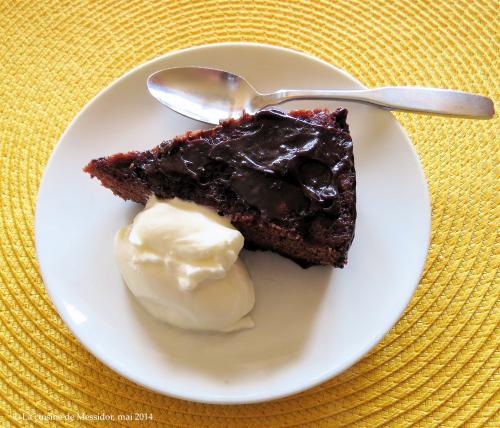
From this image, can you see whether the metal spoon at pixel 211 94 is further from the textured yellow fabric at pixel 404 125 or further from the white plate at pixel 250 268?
the textured yellow fabric at pixel 404 125

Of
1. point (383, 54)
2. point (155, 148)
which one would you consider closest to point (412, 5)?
point (383, 54)

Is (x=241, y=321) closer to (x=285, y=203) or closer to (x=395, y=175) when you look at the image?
(x=285, y=203)

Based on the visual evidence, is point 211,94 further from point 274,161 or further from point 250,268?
point 250,268

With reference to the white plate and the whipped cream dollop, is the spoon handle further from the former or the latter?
the whipped cream dollop

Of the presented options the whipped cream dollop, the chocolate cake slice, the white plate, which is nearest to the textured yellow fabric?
the white plate

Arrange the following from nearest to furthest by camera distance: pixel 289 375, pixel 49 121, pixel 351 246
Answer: pixel 289 375 → pixel 351 246 → pixel 49 121

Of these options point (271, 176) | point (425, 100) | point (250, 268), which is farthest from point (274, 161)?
point (425, 100)
